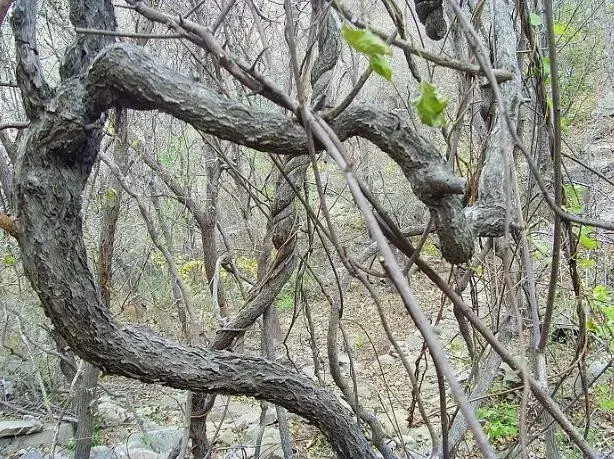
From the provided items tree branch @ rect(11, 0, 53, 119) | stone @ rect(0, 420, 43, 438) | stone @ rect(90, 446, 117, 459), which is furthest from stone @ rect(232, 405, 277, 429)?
tree branch @ rect(11, 0, 53, 119)

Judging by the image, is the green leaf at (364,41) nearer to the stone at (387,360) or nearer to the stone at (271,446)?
the stone at (271,446)

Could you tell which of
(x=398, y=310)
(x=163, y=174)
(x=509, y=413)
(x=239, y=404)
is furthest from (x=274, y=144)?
(x=398, y=310)

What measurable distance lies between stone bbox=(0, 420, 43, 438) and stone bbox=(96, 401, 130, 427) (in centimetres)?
43

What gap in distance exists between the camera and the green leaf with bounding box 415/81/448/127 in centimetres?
53

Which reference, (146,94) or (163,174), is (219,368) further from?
(163,174)

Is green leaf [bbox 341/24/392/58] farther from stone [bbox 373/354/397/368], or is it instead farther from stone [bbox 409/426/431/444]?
stone [bbox 373/354/397/368]

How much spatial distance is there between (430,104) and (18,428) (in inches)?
169

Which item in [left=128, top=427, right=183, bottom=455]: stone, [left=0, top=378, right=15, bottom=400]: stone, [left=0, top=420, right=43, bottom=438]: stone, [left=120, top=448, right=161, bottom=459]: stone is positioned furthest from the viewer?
[left=0, top=378, right=15, bottom=400]: stone

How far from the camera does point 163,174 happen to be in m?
3.31

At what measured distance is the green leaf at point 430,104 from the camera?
0.53 m

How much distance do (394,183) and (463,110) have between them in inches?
240

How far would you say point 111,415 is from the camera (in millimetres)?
4223

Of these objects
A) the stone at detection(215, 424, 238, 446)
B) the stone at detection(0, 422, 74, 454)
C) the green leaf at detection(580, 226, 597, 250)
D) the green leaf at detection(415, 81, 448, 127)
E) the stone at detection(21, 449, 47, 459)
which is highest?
the green leaf at detection(580, 226, 597, 250)

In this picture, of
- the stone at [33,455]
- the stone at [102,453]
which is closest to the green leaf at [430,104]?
the stone at [102,453]
